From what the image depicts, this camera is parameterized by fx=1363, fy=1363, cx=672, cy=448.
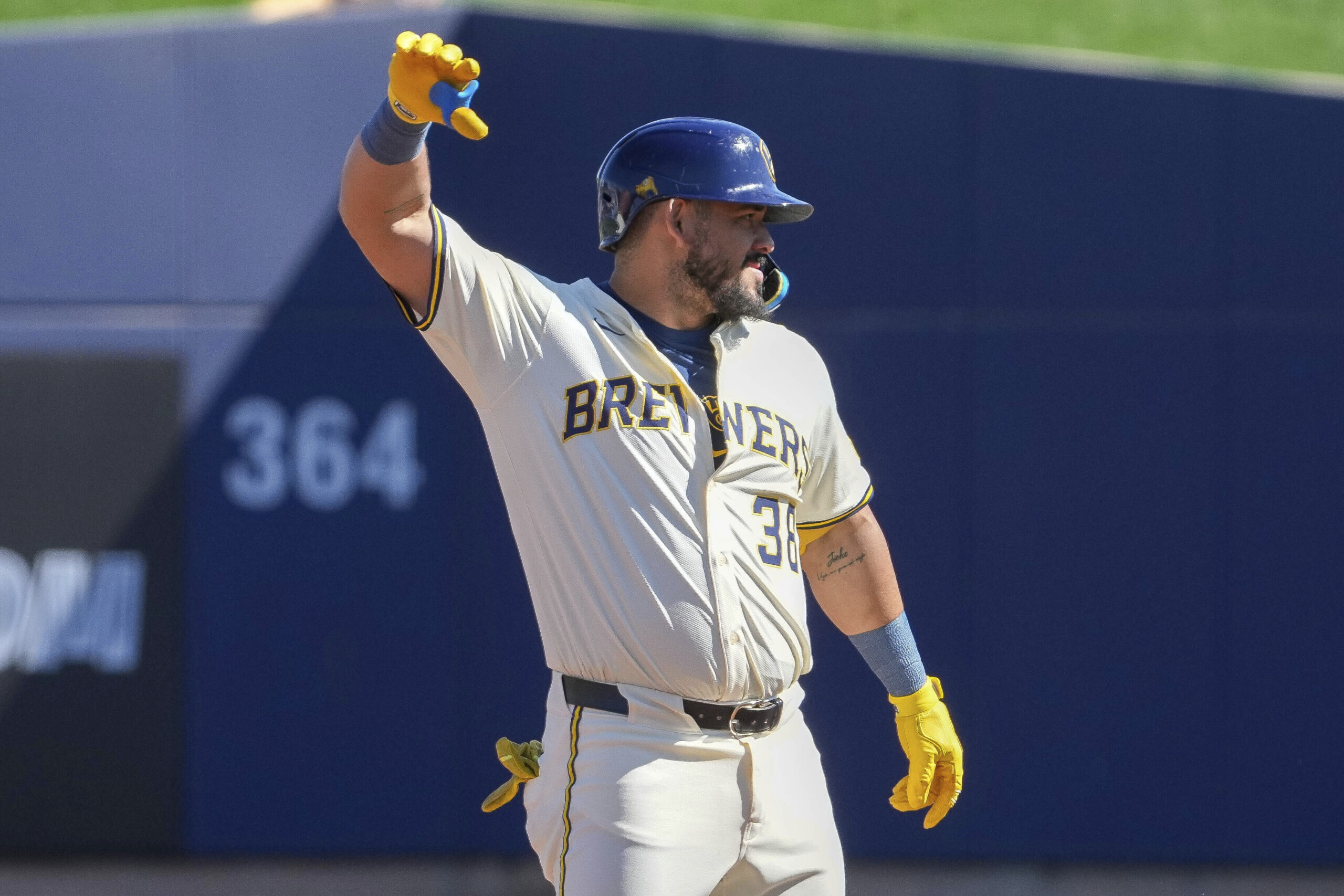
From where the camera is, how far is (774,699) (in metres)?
2.58

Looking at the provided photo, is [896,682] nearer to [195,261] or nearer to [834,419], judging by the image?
[834,419]

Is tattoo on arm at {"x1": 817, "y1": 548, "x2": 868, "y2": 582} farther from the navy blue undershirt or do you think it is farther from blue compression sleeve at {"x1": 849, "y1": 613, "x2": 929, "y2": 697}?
the navy blue undershirt

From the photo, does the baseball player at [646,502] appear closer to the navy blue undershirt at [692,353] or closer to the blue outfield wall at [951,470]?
the navy blue undershirt at [692,353]

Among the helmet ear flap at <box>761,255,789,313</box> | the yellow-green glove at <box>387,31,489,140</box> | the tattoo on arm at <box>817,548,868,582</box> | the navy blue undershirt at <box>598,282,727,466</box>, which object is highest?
the yellow-green glove at <box>387,31,489,140</box>

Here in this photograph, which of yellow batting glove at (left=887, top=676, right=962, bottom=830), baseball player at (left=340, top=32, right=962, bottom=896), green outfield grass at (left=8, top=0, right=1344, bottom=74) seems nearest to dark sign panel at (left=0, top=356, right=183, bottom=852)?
baseball player at (left=340, top=32, right=962, bottom=896)

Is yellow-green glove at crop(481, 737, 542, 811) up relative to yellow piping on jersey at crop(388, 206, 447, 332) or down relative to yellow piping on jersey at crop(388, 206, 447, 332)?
down

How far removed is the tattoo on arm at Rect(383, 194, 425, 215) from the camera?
7.69 ft

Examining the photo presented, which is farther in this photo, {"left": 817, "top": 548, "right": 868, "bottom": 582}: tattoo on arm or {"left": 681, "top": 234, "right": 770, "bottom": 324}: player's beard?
{"left": 817, "top": 548, "right": 868, "bottom": 582}: tattoo on arm

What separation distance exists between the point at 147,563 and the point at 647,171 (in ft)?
11.2

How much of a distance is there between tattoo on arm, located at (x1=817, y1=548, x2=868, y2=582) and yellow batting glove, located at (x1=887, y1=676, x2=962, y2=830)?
12.3 inches

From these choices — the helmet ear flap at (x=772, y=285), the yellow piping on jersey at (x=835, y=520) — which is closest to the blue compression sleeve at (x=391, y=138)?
the helmet ear flap at (x=772, y=285)

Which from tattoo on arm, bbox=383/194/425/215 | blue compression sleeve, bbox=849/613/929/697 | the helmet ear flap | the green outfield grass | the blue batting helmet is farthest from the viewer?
the green outfield grass

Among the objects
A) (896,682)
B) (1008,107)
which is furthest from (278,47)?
(896,682)

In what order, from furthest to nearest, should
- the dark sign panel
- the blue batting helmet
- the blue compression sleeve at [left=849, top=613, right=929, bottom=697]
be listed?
the dark sign panel, the blue compression sleeve at [left=849, top=613, right=929, bottom=697], the blue batting helmet
